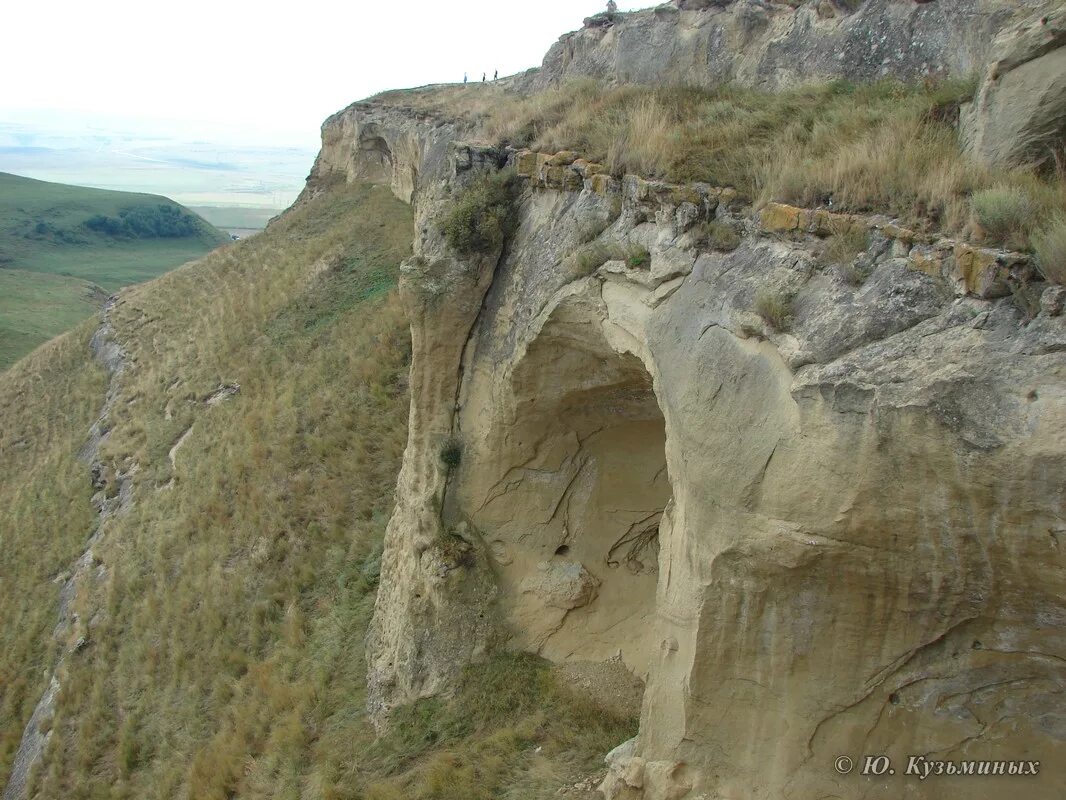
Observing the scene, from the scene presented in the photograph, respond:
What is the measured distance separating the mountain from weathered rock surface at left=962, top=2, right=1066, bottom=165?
0.11 feet

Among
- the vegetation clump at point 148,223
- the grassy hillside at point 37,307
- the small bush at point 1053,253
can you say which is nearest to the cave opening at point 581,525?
the small bush at point 1053,253

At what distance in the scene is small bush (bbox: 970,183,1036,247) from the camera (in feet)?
13.8

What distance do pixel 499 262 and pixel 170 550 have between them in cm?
960

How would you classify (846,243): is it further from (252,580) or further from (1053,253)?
(252,580)

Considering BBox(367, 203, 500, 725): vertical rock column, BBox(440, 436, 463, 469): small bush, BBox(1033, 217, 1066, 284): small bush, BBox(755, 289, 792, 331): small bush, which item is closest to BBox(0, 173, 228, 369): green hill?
BBox(367, 203, 500, 725): vertical rock column

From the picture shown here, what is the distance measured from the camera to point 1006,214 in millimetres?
4262

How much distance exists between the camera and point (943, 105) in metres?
5.99

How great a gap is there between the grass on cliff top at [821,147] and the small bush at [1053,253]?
162 mm

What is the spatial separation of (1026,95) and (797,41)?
15.8ft

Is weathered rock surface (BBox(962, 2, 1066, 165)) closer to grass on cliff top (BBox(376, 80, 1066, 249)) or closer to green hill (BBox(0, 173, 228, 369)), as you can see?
grass on cliff top (BBox(376, 80, 1066, 249))

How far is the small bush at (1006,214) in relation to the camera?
13.8 ft

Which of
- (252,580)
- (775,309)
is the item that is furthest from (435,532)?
(252,580)

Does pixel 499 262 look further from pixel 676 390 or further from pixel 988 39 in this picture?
pixel 988 39

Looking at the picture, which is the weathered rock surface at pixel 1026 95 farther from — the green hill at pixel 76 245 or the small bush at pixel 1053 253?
the green hill at pixel 76 245
